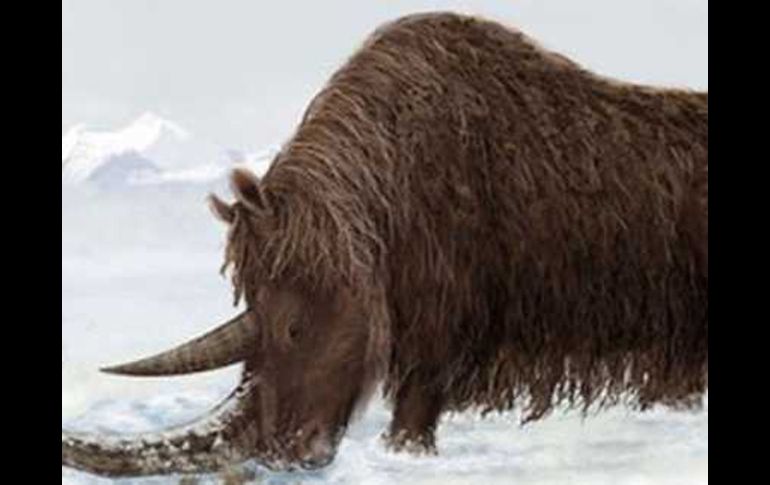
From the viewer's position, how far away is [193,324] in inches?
69.9

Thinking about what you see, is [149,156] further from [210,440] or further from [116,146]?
[210,440]

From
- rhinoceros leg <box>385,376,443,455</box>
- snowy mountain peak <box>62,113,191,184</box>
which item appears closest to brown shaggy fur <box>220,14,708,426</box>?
rhinoceros leg <box>385,376,443,455</box>

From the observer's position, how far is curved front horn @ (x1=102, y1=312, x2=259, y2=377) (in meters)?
1.76

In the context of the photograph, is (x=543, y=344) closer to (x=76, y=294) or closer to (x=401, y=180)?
(x=401, y=180)

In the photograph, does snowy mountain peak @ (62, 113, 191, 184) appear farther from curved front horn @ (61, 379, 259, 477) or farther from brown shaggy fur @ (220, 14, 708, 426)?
curved front horn @ (61, 379, 259, 477)

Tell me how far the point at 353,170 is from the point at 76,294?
13.3 inches

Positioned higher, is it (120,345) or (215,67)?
(215,67)

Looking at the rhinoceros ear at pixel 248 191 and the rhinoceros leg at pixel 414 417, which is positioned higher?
the rhinoceros ear at pixel 248 191

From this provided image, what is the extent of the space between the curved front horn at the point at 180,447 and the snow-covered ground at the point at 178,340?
1 centimetres

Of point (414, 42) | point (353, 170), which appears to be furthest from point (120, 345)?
point (414, 42)

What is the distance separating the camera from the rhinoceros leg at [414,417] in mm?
1814

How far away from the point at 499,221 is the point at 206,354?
36cm

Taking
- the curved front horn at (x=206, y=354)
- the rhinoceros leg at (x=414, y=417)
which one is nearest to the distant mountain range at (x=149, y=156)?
the curved front horn at (x=206, y=354)

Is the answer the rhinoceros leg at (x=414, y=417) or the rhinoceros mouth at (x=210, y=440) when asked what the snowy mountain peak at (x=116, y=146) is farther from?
the rhinoceros leg at (x=414, y=417)
